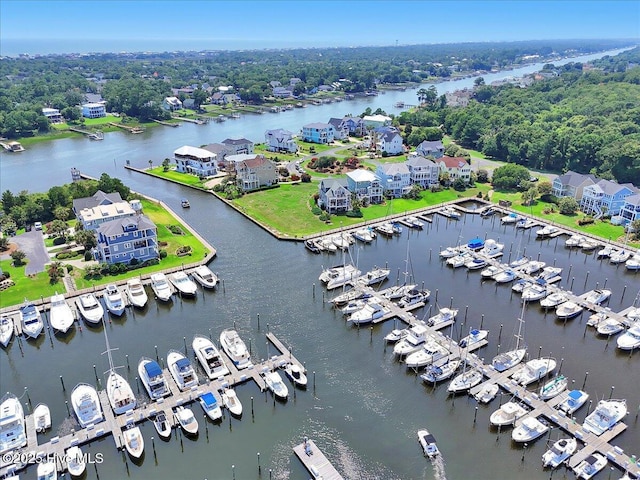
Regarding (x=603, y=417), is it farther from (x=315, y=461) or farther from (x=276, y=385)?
(x=276, y=385)

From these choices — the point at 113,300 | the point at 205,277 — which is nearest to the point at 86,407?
the point at 113,300

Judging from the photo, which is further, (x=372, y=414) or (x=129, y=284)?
(x=129, y=284)

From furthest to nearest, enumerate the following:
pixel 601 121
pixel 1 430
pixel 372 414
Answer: pixel 601 121
pixel 372 414
pixel 1 430

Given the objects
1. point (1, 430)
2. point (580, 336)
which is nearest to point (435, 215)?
point (580, 336)

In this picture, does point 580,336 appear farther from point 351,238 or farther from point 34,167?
point 34,167

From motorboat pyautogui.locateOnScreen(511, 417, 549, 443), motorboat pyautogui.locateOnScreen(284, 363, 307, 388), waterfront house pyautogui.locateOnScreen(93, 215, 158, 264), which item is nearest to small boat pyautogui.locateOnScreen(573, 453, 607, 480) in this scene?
motorboat pyautogui.locateOnScreen(511, 417, 549, 443)

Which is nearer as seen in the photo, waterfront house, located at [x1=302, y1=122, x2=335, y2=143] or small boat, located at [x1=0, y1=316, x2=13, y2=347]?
small boat, located at [x1=0, y1=316, x2=13, y2=347]

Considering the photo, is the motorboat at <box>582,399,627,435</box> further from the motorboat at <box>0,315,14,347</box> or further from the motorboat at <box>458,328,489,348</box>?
the motorboat at <box>0,315,14,347</box>
